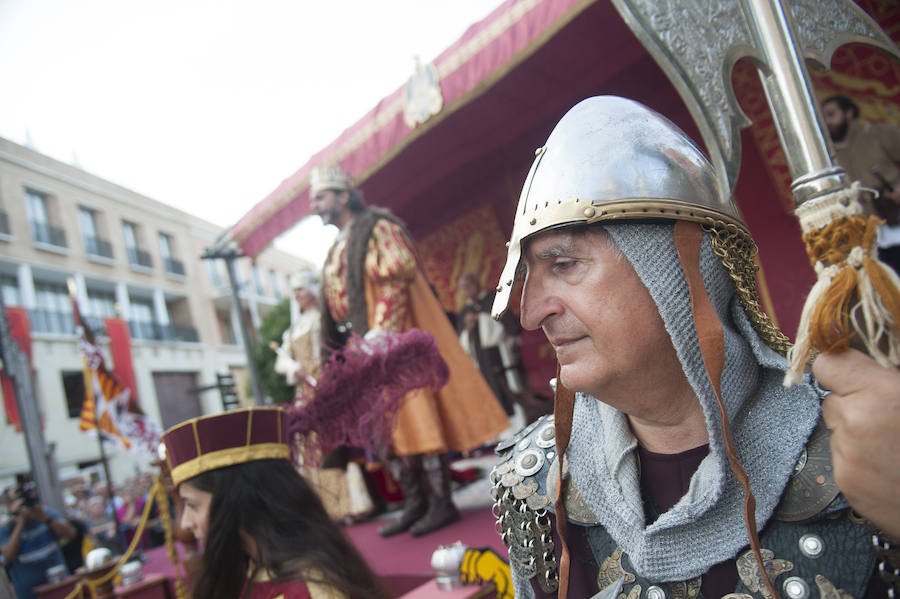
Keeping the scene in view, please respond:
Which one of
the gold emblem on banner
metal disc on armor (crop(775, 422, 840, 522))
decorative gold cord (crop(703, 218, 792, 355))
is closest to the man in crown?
the gold emblem on banner

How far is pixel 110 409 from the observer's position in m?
6.43

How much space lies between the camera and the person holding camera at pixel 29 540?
5.07m

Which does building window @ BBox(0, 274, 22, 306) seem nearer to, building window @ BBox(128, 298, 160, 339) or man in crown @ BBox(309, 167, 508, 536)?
building window @ BBox(128, 298, 160, 339)

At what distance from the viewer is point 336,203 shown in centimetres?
368

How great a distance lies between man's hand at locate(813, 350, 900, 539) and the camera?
0.69 meters

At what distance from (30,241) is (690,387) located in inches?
832

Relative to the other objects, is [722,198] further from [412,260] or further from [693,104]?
[412,260]

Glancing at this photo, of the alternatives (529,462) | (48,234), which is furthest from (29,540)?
(48,234)

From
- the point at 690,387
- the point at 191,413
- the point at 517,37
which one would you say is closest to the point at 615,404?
the point at 690,387

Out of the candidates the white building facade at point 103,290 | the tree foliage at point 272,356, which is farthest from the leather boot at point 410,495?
the tree foliage at point 272,356

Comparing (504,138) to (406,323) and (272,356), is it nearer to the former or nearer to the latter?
(406,323)

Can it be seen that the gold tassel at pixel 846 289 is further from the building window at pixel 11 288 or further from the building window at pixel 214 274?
the building window at pixel 214 274

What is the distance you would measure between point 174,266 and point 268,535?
2461 centimetres

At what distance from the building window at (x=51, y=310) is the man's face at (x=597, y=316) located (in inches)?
788
